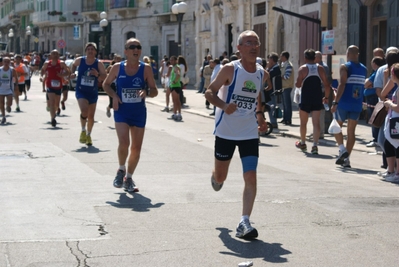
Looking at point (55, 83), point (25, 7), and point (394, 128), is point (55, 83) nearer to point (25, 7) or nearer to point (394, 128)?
point (394, 128)

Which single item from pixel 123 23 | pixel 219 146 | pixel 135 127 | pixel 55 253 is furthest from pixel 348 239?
pixel 123 23

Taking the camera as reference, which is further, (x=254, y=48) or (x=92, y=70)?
(x=92, y=70)

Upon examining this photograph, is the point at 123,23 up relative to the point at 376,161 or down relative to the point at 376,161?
up

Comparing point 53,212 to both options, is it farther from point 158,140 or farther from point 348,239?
point 158,140

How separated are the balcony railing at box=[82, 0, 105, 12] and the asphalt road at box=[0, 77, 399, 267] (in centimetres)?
4616

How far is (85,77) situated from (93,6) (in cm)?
4777

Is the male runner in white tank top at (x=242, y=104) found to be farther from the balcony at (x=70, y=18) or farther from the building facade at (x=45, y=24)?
the balcony at (x=70, y=18)

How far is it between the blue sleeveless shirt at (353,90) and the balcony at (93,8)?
48021 mm

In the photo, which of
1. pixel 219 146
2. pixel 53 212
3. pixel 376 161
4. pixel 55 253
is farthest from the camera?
pixel 376 161

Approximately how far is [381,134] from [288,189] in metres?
2.51

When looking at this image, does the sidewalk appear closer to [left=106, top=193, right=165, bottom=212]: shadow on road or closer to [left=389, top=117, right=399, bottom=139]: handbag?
[left=389, top=117, right=399, bottom=139]: handbag

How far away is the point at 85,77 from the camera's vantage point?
14.3 metres

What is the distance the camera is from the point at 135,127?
971 cm

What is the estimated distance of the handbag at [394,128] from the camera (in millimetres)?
10641
